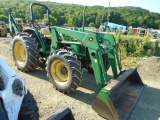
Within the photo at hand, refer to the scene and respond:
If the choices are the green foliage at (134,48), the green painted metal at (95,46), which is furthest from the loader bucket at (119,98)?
the green foliage at (134,48)

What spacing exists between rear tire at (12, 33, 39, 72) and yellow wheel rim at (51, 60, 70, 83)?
3.62 feet

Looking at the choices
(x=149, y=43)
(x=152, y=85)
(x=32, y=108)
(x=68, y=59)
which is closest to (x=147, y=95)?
(x=152, y=85)

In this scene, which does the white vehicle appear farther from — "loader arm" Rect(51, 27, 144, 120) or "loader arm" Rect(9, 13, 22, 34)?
"loader arm" Rect(9, 13, 22, 34)

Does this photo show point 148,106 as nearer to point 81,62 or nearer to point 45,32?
point 81,62

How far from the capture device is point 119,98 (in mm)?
4953

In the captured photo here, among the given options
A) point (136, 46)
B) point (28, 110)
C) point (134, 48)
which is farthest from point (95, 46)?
point (136, 46)

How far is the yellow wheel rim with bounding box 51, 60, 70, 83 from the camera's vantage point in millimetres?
5452

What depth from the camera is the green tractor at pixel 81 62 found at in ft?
14.9

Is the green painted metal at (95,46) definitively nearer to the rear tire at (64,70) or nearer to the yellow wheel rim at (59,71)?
the rear tire at (64,70)

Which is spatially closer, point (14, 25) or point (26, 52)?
point (26, 52)

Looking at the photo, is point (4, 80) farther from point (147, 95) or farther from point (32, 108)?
point (147, 95)

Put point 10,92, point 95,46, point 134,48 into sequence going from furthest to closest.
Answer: point 134,48 < point 95,46 < point 10,92

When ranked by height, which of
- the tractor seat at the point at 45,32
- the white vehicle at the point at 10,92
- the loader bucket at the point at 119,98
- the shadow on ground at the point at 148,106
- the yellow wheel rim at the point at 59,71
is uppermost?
the tractor seat at the point at 45,32

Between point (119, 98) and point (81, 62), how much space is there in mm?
1572
